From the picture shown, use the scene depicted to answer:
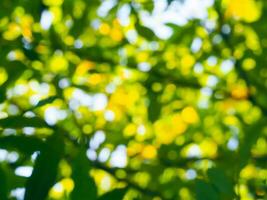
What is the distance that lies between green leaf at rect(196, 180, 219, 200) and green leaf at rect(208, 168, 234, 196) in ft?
0.05

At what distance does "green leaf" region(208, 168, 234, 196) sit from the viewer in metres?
0.93

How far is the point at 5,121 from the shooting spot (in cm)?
98

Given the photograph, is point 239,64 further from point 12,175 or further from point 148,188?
point 12,175

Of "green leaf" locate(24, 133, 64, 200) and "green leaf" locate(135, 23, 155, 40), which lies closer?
"green leaf" locate(24, 133, 64, 200)

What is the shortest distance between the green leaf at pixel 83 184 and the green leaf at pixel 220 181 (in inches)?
8.4

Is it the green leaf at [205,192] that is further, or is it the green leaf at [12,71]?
the green leaf at [12,71]

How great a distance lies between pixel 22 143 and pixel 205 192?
0.34 meters

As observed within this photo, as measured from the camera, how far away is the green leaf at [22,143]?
0.94 metres

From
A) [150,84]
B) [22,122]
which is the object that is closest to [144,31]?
[150,84]

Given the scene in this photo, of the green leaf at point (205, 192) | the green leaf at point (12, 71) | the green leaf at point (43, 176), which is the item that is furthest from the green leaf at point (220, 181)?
the green leaf at point (12, 71)

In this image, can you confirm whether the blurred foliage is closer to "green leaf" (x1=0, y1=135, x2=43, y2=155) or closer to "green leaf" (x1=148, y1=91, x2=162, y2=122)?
"green leaf" (x1=148, y1=91, x2=162, y2=122)

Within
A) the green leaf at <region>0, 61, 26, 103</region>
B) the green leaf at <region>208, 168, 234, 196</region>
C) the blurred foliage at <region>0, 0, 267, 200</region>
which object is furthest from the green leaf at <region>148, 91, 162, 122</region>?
the green leaf at <region>208, 168, 234, 196</region>

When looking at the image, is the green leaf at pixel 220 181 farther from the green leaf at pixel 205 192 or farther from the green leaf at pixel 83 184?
the green leaf at pixel 83 184

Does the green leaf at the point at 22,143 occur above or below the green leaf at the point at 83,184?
above
